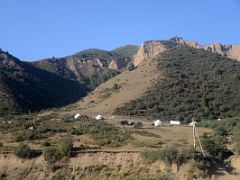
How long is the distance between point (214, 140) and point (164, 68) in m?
56.6

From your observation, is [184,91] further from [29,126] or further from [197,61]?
[29,126]

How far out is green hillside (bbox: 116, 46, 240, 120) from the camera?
85.8m

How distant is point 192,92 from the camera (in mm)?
93875

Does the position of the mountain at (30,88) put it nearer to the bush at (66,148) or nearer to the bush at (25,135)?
the bush at (25,135)

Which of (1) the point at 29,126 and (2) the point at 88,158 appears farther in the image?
Answer: (1) the point at 29,126

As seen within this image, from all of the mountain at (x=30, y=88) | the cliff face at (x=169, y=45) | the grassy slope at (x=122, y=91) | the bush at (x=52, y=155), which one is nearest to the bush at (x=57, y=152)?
the bush at (x=52, y=155)

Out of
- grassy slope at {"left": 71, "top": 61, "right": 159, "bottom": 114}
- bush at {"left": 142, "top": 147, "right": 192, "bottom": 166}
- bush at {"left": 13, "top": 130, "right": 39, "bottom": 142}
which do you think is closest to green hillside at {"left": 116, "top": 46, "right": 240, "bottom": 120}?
grassy slope at {"left": 71, "top": 61, "right": 159, "bottom": 114}

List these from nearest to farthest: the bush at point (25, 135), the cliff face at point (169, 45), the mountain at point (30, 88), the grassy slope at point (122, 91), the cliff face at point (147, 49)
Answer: the bush at point (25, 135) → the grassy slope at point (122, 91) → the mountain at point (30, 88) → the cliff face at point (147, 49) → the cliff face at point (169, 45)

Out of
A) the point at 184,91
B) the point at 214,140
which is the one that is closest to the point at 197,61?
the point at 184,91

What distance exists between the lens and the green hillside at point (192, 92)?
8581 cm

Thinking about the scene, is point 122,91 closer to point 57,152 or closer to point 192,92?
point 192,92

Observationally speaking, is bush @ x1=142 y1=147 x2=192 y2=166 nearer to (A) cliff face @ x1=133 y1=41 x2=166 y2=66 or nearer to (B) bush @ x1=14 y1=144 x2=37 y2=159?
(B) bush @ x1=14 y1=144 x2=37 y2=159

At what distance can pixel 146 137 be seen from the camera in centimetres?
5928

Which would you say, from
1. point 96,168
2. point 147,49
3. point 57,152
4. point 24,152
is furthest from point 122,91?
point 147,49
